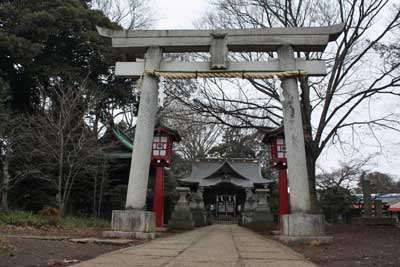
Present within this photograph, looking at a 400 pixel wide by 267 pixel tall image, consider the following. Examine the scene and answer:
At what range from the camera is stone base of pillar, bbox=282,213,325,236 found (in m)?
9.77

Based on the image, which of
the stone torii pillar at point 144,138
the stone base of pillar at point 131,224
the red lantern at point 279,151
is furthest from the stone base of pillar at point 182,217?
the stone base of pillar at point 131,224

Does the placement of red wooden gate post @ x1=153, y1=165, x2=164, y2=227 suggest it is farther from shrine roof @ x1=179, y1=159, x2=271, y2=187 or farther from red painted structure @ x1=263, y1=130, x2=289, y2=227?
shrine roof @ x1=179, y1=159, x2=271, y2=187

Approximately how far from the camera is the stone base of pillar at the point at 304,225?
9773 mm

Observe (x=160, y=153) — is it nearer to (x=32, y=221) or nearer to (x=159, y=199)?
(x=159, y=199)

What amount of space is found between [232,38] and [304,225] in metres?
5.25

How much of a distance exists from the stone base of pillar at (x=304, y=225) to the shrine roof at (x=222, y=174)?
17.7m

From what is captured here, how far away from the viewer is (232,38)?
11.0m

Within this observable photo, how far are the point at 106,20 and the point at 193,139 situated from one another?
15.5 m

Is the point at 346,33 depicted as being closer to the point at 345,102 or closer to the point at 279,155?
the point at 345,102

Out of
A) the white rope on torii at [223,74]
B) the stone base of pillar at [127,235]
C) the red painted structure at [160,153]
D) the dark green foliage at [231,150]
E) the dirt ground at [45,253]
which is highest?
the dark green foliage at [231,150]

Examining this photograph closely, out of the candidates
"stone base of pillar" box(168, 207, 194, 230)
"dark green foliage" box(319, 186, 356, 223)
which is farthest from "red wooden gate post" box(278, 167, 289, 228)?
"dark green foliage" box(319, 186, 356, 223)

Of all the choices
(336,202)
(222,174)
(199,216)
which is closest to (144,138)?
(199,216)

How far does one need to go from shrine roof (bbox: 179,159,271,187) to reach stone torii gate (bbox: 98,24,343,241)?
56.6 ft

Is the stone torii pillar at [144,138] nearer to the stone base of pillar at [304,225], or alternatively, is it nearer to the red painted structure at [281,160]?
the stone base of pillar at [304,225]
